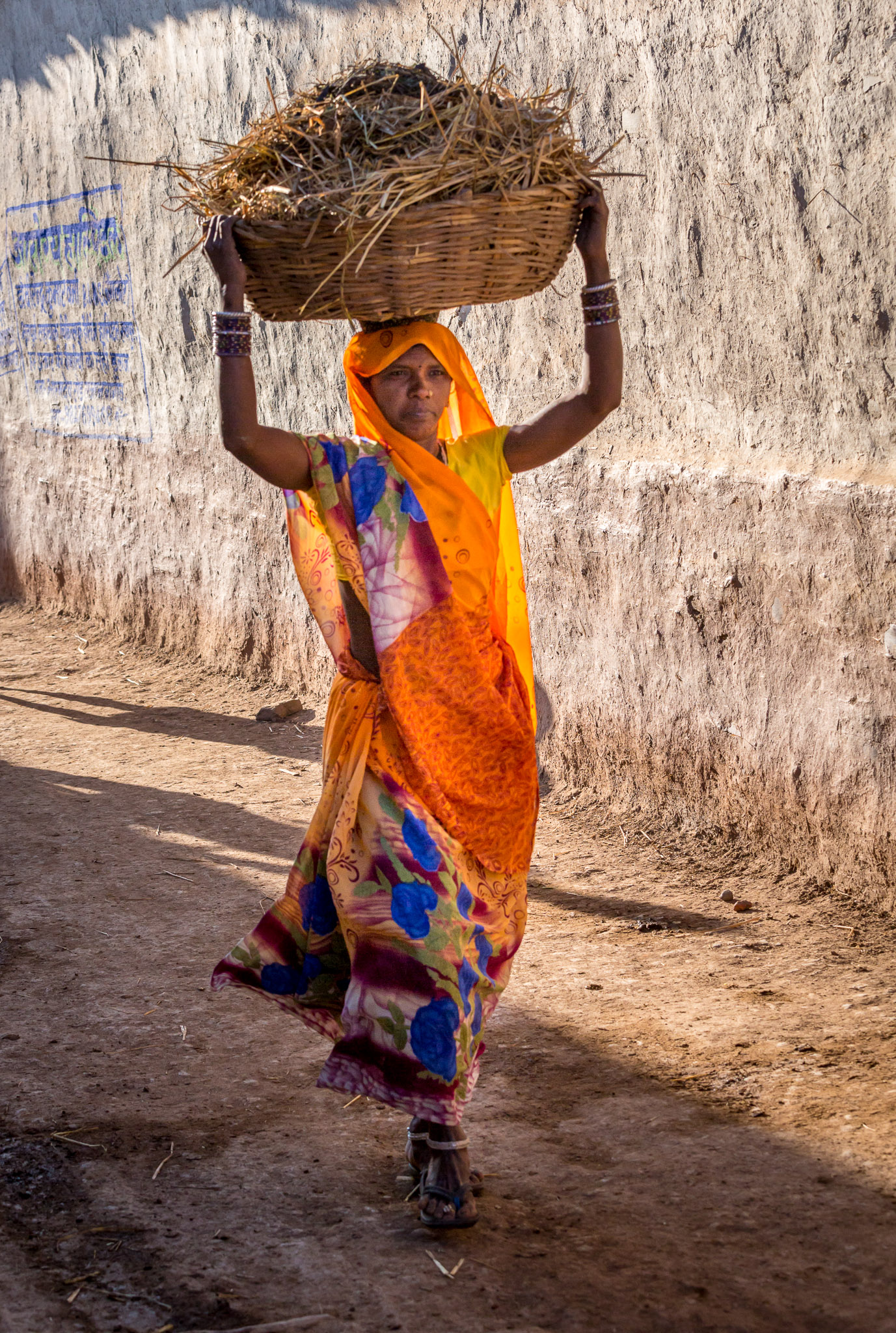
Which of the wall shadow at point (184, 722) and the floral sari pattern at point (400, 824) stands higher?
the floral sari pattern at point (400, 824)

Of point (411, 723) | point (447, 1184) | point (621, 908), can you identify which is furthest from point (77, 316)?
point (447, 1184)

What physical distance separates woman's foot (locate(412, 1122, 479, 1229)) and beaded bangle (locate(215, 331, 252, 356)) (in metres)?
1.55

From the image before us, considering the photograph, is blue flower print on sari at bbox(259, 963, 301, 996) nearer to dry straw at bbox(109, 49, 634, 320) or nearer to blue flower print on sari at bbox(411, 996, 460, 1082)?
blue flower print on sari at bbox(411, 996, 460, 1082)

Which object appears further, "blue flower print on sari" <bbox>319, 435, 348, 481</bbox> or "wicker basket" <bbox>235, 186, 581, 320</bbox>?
"blue flower print on sari" <bbox>319, 435, 348, 481</bbox>

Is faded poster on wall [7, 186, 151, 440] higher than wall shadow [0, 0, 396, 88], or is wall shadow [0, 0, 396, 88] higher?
wall shadow [0, 0, 396, 88]

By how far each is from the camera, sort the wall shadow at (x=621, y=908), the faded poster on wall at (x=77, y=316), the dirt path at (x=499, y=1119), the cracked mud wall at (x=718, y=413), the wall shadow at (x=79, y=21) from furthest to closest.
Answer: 1. the faded poster on wall at (x=77, y=316)
2. the wall shadow at (x=79, y=21)
3. the wall shadow at (x=621, y=908)
4. the cracked mud wall at (x=718, y=413)
5. the dirt path at (x=499, y=1119)

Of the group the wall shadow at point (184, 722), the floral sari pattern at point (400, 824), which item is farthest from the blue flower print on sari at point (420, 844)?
the wall shadow at point (184, 722)

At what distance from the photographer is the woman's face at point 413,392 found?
274 centimetres

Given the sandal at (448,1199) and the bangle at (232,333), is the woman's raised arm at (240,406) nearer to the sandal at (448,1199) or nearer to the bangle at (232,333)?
the bangle at (232,333)

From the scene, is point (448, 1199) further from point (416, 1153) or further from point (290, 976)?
point (290, 976)

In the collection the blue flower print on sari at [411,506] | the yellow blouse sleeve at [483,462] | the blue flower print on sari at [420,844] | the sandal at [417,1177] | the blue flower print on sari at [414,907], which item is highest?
the yellow blouse sleeve at [483,462]

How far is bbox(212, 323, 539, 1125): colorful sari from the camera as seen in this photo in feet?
8.29

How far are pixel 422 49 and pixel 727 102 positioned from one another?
64.2 inches

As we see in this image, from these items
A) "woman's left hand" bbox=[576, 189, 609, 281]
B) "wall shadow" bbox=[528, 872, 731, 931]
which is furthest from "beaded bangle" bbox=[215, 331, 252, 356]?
"wall shadow" bbox=[528, 872, 731, 931]
